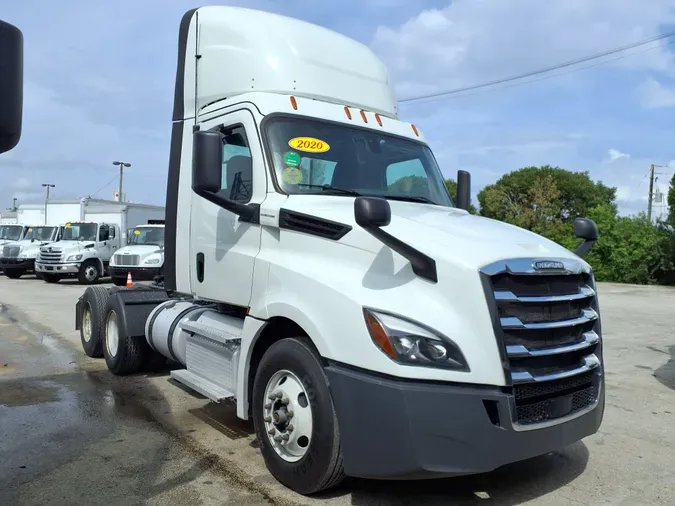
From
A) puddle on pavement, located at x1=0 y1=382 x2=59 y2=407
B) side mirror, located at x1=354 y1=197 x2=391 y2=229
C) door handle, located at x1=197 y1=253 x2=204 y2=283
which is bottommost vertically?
puddle on pavement, located at x1=0 y1=382 x2=59 y2=407

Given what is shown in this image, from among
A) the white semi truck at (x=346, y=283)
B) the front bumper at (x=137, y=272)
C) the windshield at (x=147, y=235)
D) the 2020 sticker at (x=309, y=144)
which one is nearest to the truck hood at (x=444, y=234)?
the white semi truck at (x=346, y=283)

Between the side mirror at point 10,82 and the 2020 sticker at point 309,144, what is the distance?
266 centimetres

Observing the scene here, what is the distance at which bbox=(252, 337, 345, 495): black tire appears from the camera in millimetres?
3734

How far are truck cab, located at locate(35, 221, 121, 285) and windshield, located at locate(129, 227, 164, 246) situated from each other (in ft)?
6.97

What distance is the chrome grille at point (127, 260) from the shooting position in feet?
64.5

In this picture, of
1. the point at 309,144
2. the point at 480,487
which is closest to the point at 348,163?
the point at 309,144

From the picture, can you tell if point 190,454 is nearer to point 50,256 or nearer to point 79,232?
point 50,256

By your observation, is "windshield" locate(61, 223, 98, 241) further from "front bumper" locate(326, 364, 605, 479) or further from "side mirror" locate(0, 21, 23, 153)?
"side mirror" locate(0, 21, 23, 153)

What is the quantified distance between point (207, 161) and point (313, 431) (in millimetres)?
1990

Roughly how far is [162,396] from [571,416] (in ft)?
14.1

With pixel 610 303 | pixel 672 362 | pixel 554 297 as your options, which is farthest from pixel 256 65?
pixel 610 303

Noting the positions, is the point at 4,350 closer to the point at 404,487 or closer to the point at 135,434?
the point at 135,434

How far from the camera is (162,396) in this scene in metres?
6.54

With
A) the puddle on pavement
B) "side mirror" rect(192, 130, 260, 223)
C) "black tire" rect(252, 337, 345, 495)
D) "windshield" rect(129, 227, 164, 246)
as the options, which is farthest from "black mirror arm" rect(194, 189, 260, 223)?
"windshield" rect(129, 227, 164, 246)
